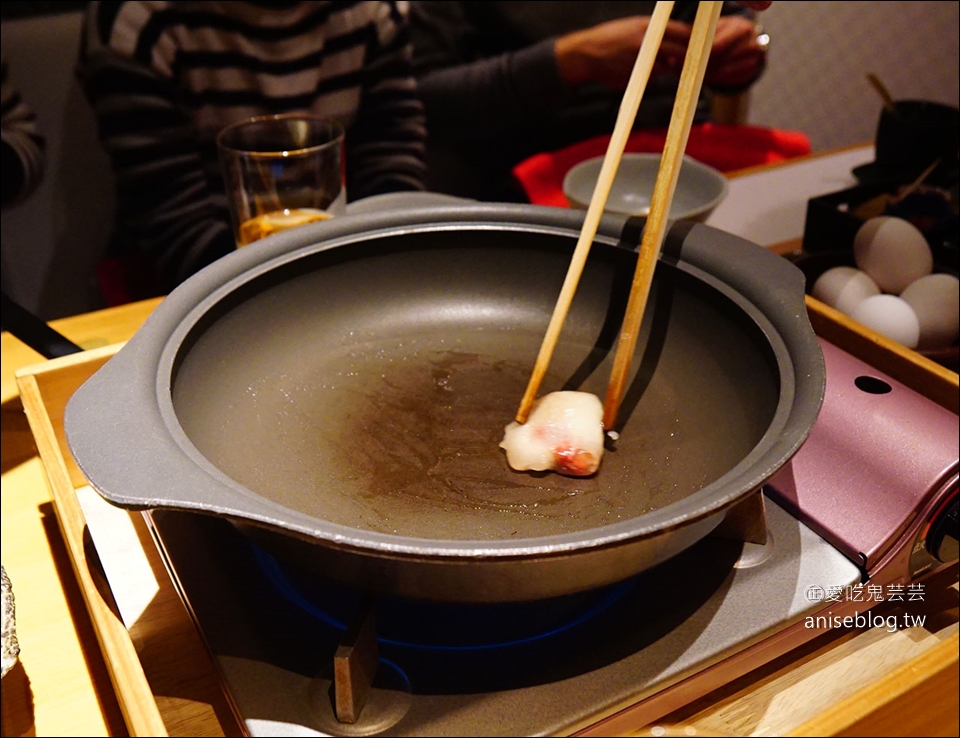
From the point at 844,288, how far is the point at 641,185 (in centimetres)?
42

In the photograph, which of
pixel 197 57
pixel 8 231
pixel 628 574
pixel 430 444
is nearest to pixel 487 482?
pixel 430 444

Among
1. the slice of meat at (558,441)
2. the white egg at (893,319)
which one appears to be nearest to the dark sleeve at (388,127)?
the white egg at (893,319)

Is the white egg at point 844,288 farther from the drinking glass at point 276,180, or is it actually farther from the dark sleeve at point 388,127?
the dark sleeve at point 388,127

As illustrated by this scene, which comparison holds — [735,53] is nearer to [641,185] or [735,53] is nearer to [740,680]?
[641,185]

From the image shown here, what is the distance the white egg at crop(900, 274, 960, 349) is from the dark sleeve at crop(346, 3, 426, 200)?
1.29 metres

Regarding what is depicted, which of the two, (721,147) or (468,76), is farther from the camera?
(468,76)

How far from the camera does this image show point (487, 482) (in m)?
0.77

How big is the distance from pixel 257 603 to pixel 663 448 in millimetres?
395

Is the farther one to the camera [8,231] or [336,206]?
[8,231]

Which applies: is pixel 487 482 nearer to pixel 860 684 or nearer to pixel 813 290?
pixel 860 684

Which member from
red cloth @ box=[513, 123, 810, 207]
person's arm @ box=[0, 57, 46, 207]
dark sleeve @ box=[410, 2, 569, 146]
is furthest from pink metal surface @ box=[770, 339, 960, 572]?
person's arm @ box=[0, 57, 46, 207]

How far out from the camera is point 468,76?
2240mm

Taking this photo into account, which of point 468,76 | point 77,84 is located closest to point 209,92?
point 77,84

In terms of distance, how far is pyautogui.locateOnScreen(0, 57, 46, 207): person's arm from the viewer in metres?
1.79
